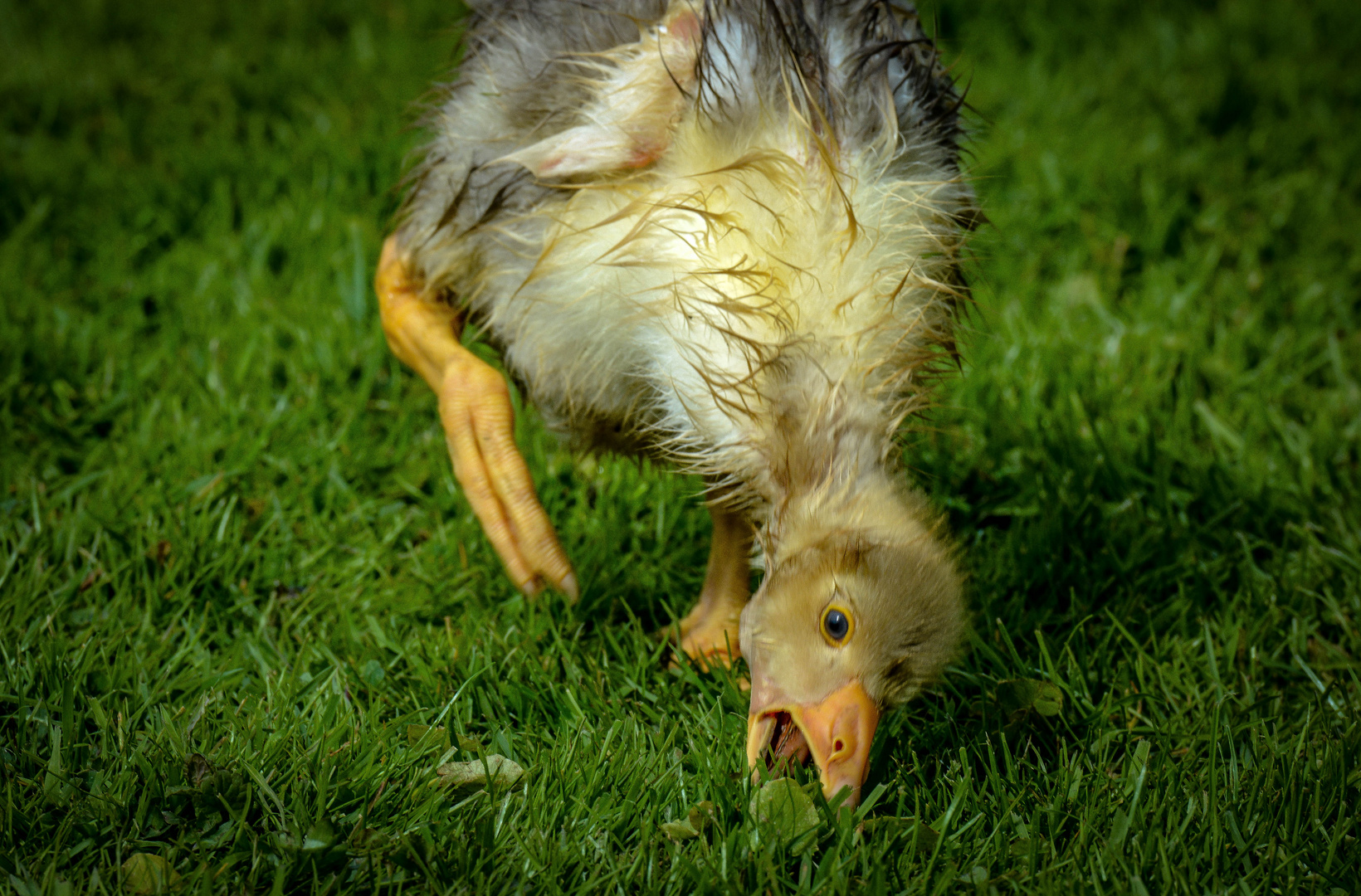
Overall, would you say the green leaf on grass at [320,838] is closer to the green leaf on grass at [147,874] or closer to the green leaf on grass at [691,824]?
the green leaf on grass at [147,874]

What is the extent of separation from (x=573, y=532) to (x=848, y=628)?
1286 millimetres

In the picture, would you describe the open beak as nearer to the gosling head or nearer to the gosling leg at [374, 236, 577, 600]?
the gosling head

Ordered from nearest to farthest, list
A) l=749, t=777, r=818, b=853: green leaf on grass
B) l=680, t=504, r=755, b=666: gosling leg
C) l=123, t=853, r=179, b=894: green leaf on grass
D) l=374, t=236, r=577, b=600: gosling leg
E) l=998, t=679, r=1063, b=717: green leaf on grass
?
l=123, t=853, r=179, b=894: green leaf on grass, l=749, t=777, r=818, b=853: green leaf on grass, l=998, t=679, r=1063, b=717: green leaf on grass, l=374, t=236, r=577, b=600: gosling leg, l=680, t=504, r=755, b=666: gosling leg

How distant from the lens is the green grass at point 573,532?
84.6 inches

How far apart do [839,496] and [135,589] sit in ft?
5.73

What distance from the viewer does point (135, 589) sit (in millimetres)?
2807

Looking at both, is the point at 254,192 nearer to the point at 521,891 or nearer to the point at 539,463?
the point at 539,463

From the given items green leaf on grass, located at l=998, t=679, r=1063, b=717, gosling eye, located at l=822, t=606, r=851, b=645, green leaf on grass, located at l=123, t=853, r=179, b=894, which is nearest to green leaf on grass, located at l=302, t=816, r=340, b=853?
green leaf on grass, located at l=123, t=853, r=179, b=894

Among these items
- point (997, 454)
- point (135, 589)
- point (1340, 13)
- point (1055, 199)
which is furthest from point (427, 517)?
point (1340, 13)

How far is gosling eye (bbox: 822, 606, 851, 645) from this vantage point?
2025mm

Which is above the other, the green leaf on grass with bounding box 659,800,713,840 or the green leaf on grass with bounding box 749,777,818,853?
the green leaf on grass with bounding box 749,777,818,853

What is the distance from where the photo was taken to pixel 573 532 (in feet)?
10.4

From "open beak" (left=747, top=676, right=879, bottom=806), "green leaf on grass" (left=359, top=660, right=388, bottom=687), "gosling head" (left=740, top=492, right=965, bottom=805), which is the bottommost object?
"green leaf on grass" (left=359, top=660, right=388, bottom=687)

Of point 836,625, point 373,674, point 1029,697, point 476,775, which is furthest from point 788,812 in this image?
point 373,674
